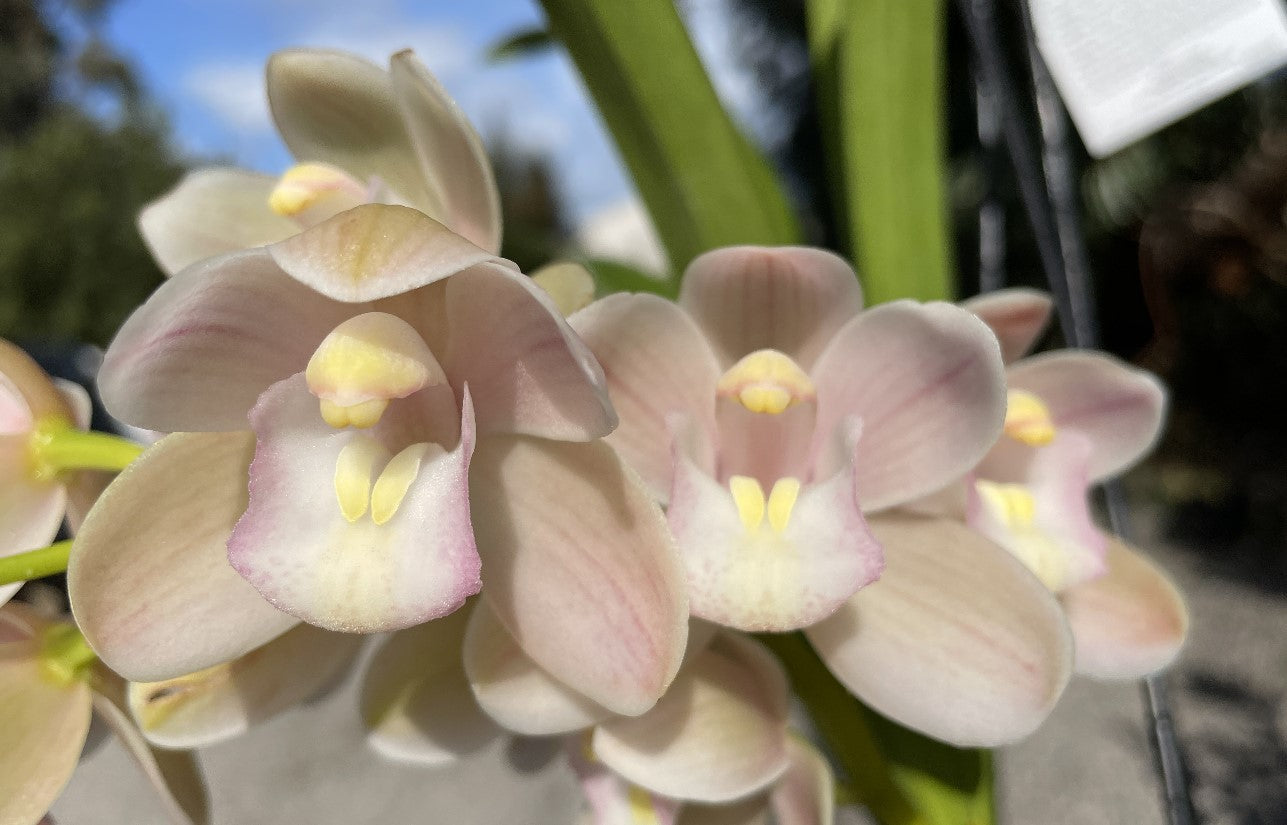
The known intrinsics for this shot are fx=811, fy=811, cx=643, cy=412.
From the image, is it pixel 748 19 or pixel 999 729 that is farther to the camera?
pixel 748 19

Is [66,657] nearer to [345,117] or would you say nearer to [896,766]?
[345,117]

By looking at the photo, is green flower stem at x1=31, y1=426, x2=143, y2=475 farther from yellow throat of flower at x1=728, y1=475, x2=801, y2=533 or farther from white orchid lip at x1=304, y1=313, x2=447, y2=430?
yellow throat of flower at x1=728, y1=475, x2=801, y2=533

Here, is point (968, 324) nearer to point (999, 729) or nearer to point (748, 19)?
point (999, 729)

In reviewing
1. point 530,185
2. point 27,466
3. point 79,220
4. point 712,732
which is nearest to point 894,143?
point 712,732

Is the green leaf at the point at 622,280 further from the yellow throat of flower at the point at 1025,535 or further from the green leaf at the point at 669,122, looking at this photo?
the yellow throat of flower at the point at 1025,535

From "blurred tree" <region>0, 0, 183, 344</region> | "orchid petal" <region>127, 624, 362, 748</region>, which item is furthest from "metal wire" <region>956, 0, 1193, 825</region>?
"blurred tree" <region>0, 0, 183, 344</region>

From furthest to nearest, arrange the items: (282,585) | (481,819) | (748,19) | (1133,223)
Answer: (748,19), (1133,223), (481,819), (282,585)

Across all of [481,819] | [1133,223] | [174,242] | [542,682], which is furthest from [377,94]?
[1133,223]

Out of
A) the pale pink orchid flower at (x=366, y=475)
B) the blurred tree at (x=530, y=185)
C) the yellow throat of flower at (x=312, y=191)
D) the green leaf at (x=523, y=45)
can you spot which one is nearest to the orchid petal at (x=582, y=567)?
the pale pink orchid flower at (x=366, y=475)

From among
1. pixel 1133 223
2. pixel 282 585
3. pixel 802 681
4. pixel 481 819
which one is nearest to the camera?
pixel 282 585
